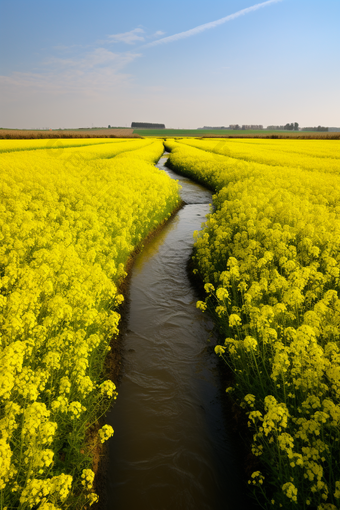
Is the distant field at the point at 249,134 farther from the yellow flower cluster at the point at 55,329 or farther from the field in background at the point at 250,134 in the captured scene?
the yellow flower cluster at the point at 55,329

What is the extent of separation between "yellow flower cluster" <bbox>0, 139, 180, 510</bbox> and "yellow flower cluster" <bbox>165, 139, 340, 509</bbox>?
197 centimetres

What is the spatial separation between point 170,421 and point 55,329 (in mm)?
2303

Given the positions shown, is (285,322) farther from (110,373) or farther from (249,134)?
(249,134)

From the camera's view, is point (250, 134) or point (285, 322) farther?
point (250, 134)

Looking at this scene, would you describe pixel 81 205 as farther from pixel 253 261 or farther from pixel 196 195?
pixel 196 195

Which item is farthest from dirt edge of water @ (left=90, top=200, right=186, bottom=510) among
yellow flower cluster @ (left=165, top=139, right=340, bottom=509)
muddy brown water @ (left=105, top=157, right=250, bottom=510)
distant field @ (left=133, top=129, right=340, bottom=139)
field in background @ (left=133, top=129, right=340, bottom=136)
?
distant field @ (left=133, top=129, right=340, bottom=139)

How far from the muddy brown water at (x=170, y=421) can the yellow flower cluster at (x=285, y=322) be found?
49 cm

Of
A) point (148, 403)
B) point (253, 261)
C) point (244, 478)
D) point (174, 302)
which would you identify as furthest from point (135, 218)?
point (244, 478)

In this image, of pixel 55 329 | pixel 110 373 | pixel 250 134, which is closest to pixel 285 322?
pixel 110 373

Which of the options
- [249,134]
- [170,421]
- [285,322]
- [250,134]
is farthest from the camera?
[249,134]

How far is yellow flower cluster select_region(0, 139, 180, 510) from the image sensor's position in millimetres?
2762

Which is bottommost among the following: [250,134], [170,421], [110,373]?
[170,421]

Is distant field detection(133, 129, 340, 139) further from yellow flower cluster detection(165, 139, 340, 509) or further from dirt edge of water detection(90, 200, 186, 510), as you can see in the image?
dirt edge of water detection(90, 200, 186, 510)

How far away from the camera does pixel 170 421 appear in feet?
14.9
